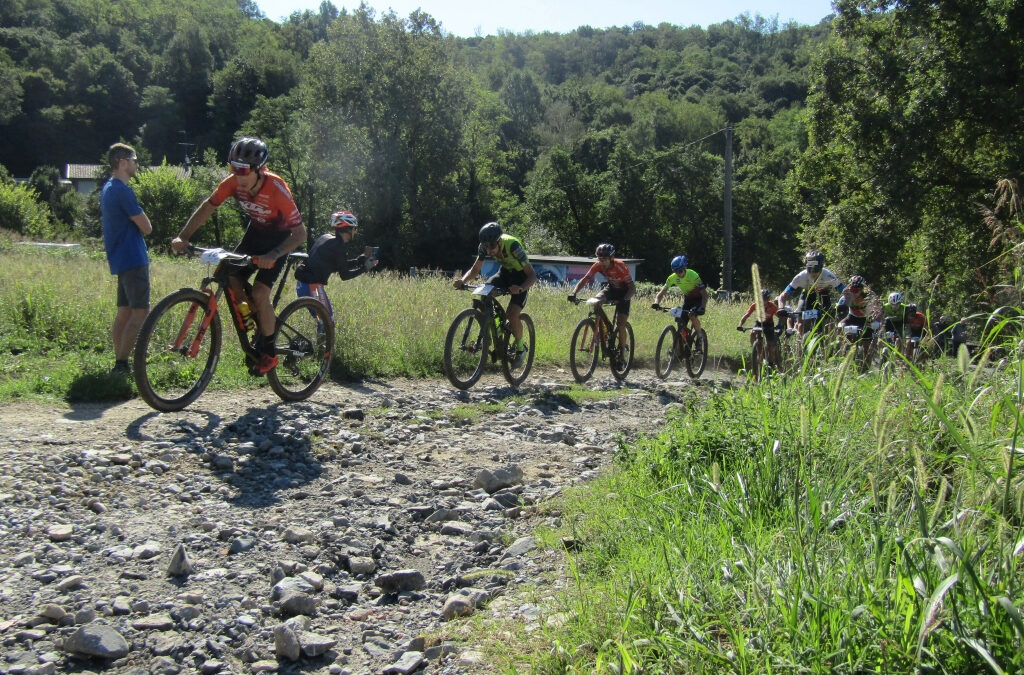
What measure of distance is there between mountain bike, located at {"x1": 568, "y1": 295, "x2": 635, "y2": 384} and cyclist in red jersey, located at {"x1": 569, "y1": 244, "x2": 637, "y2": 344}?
7 centimetres

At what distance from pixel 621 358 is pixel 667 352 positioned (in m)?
1.32

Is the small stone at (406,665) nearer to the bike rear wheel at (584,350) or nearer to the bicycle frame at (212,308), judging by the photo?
the bicycle frame at (212,308)

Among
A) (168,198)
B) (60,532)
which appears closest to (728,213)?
(60,532)

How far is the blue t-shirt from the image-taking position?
7.32 m

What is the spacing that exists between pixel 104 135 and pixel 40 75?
10.4 metres

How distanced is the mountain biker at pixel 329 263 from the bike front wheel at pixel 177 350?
2.46 meters

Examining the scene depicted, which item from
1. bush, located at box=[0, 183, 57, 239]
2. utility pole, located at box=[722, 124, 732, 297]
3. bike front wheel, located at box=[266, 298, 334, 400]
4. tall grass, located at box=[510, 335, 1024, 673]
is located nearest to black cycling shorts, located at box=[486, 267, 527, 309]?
bike front wheel, located at box=[266, 298, 334, 400]

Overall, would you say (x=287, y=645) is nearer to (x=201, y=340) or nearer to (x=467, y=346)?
(x=201, y=340)

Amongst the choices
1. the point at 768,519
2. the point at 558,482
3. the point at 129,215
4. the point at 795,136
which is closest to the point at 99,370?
the point at 129,215

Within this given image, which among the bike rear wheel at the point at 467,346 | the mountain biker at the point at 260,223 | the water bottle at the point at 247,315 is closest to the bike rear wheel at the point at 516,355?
the bike rear wheel at the point at 467,346

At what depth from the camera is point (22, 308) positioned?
919 centimetres

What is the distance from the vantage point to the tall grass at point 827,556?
2.37 m

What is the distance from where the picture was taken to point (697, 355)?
13.6 meters

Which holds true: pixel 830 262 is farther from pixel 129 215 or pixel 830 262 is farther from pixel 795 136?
pixel 795 136
